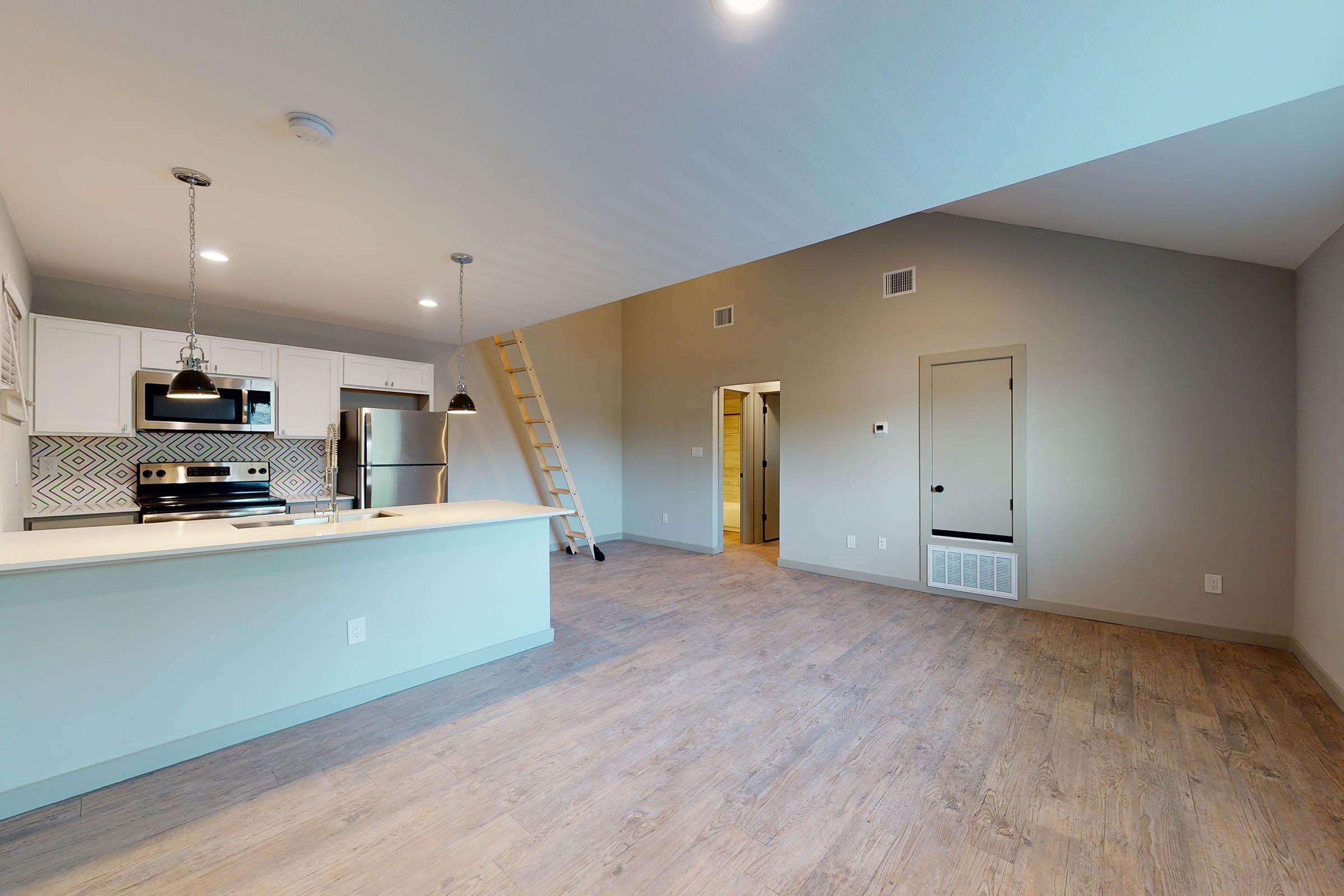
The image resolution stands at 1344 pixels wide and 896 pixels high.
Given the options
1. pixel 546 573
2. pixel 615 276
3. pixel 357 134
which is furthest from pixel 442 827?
pixel 615 276

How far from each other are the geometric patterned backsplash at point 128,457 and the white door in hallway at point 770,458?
17.2 ft

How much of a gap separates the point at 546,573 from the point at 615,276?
1.99 meters

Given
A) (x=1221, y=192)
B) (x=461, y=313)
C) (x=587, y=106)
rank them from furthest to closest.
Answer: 1. (x=461, y=313)
2. (x=1221, y=192)
3. (x=587, y=106)

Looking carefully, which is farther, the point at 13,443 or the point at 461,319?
the point at 461,319

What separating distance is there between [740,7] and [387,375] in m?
4.50

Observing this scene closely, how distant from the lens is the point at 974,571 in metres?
4.33

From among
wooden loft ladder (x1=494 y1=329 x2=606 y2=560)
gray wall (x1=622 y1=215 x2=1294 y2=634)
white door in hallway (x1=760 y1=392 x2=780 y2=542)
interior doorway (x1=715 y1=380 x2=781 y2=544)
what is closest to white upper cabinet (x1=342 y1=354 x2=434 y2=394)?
wooden loft ladder (x1=494 y1=329 x2=606 y2=560)

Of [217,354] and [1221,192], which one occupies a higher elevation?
[1221,192]

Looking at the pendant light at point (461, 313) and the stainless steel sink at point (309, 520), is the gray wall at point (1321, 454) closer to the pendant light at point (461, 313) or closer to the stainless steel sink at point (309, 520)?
the pendant light at point (461, 313)

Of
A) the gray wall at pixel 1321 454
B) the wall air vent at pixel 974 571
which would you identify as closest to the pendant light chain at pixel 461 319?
the wall air vent at pixel 974 571

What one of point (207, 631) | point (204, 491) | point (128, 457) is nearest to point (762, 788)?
point (207, 631)

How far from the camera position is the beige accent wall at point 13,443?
2.54 metres

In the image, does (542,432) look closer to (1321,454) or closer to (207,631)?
(207,631)

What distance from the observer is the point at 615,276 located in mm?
3486
